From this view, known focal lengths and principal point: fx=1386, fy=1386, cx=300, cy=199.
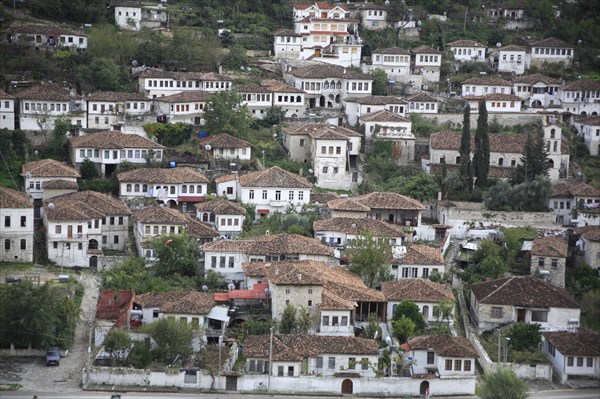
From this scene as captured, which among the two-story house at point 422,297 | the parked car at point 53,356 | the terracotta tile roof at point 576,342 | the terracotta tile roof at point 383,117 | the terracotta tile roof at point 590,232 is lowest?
the parked car at point 53,356

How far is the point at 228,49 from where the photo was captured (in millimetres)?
84375

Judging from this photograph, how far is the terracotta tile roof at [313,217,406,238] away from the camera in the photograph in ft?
202

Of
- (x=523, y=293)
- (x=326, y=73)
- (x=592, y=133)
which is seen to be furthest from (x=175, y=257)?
(x=592, y=133)

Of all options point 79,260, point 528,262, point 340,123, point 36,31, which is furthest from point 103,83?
point 528,262

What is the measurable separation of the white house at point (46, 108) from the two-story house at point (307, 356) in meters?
23.3

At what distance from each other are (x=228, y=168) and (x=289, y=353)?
20.1 m

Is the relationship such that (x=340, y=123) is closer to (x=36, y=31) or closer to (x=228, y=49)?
(x=228, y=49)

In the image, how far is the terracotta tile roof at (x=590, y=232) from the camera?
61.6 m

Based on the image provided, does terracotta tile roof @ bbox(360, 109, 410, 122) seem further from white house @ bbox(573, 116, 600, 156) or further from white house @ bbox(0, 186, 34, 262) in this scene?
white house @ bbox(0, 186, 34, 262)

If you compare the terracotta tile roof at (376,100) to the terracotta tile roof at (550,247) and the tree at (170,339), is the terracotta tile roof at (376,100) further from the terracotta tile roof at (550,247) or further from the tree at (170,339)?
the tree at (170,339)

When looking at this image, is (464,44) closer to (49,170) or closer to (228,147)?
(228,147)

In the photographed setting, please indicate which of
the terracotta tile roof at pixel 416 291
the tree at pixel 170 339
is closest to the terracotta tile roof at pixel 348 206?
the terracotta tile roof at pixel 416 291

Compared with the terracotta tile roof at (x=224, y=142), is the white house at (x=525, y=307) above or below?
below

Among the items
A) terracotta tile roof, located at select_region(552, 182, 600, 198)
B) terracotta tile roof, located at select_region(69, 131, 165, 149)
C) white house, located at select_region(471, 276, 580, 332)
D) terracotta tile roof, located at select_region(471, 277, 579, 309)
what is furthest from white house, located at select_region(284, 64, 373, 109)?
white house, located at select_region(471, 276, 580, 332)
